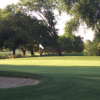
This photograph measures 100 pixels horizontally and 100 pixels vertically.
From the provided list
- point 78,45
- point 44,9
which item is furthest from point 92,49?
point 78,45

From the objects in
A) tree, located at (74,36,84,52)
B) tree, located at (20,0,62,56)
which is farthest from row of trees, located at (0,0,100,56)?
tree, located at (74,36,84,52)

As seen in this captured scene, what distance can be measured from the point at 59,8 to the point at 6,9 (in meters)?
25.3

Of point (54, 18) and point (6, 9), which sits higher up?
point (6, 9)

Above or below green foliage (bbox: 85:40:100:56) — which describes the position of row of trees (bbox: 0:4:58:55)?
above

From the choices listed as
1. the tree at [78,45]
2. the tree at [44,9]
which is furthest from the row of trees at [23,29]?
the tree at [78,45]

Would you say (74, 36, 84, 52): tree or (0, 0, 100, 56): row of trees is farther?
(74, 36, 84, 52): tree

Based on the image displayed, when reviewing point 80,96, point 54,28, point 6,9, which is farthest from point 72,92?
point 6,9

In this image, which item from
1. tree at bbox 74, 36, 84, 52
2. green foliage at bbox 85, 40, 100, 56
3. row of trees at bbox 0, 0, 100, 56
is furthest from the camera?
tree at bbox 74, 36, 84, 52

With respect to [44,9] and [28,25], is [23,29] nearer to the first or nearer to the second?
[28,25]

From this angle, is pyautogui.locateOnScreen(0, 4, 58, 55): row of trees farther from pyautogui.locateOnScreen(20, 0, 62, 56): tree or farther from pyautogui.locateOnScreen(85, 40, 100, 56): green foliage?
pyautogui.locateOnScreen(85, 40, 100, 56): green foliage

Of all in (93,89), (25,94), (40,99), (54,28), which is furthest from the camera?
(54,28)

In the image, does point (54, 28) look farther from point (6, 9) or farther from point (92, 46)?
point (6, 9)

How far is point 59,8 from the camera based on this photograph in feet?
115

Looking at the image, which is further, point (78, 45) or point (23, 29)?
point (78, 45)
